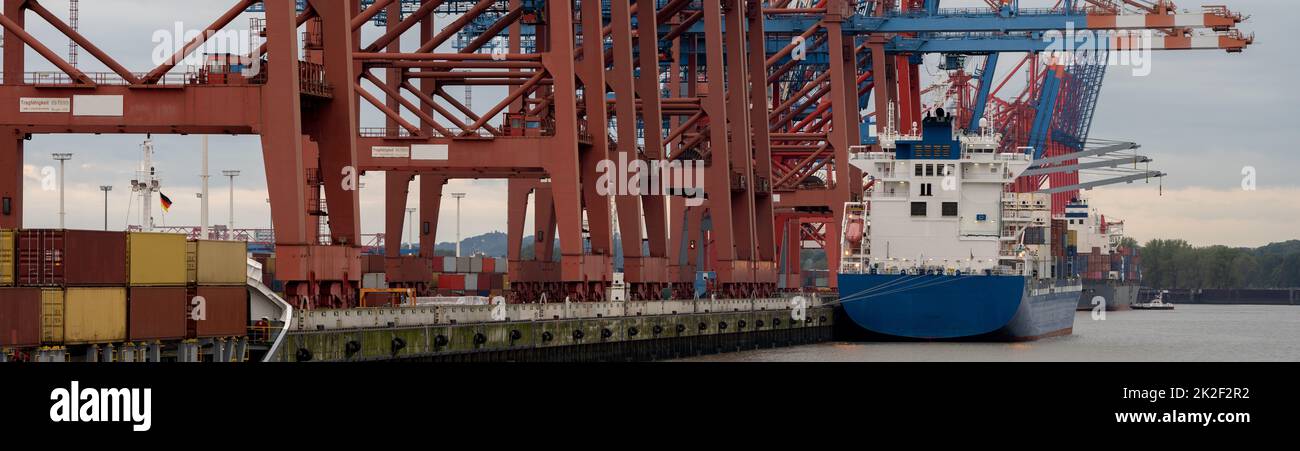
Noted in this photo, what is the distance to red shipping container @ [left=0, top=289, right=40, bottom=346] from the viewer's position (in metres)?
27.2

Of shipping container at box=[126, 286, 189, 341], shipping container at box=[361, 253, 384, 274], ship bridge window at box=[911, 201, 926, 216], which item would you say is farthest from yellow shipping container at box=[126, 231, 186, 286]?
ship bridge window at box=[911, 201, 926, 216]

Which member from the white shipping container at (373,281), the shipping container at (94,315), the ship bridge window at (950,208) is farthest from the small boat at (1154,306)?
the shipping container at (94,315)

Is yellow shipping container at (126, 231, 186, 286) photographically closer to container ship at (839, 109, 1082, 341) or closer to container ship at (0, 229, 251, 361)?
container ship at (0, 229, 251, 361)

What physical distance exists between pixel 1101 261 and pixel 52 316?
136 metres

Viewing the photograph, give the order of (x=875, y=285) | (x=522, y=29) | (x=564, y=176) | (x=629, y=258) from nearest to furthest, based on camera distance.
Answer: (x=564, y=176)
(x=629, y=258)
(x=875, y=285)
(x=522, y=29)

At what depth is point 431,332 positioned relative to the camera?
3791 centimetres

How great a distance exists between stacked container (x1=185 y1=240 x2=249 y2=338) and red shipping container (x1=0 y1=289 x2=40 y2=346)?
371cm

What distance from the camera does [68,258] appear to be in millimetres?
28328

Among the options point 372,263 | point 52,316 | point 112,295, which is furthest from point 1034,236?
point 52,316

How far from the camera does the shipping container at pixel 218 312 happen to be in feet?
102

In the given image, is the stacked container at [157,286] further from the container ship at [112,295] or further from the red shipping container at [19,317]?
the red shipping container at [19,317]

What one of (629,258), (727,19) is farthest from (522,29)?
(629,258)
